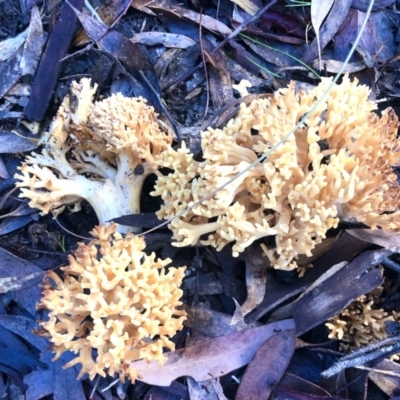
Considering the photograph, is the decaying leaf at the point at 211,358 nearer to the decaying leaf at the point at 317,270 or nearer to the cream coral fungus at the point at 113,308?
the decaying leaf at the point at 317,270

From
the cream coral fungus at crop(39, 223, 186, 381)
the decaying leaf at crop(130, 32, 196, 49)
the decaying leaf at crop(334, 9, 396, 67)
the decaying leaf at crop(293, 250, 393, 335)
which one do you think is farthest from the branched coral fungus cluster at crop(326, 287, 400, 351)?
the decaying leaf at crop(130, 32, 196, 49)

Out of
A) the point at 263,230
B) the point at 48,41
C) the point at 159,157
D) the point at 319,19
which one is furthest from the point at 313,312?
the point at 48,41

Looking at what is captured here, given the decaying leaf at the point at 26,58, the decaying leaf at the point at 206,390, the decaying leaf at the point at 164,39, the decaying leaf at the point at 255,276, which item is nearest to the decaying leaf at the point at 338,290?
the decaying leaf at the point at 255,276

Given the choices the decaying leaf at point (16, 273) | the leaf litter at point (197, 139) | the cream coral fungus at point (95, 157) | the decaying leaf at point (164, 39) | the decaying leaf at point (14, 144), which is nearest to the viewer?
the leaf litter at point (197, 139)

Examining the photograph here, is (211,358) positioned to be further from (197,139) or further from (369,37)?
(369,37)

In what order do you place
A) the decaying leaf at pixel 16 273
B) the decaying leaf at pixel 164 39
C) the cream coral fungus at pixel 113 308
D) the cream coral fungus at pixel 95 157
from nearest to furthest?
1. the cream coral fungus at pixel 113 308
2. the cream coral fungus at pixel 95 157
3. the decaying leaf at pixel 16 273
4. the decaying leaf at pixel 164 39

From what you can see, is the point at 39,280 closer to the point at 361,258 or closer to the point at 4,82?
the point at 4,82

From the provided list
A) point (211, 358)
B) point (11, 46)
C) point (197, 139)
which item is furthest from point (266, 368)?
point (11, 46)
